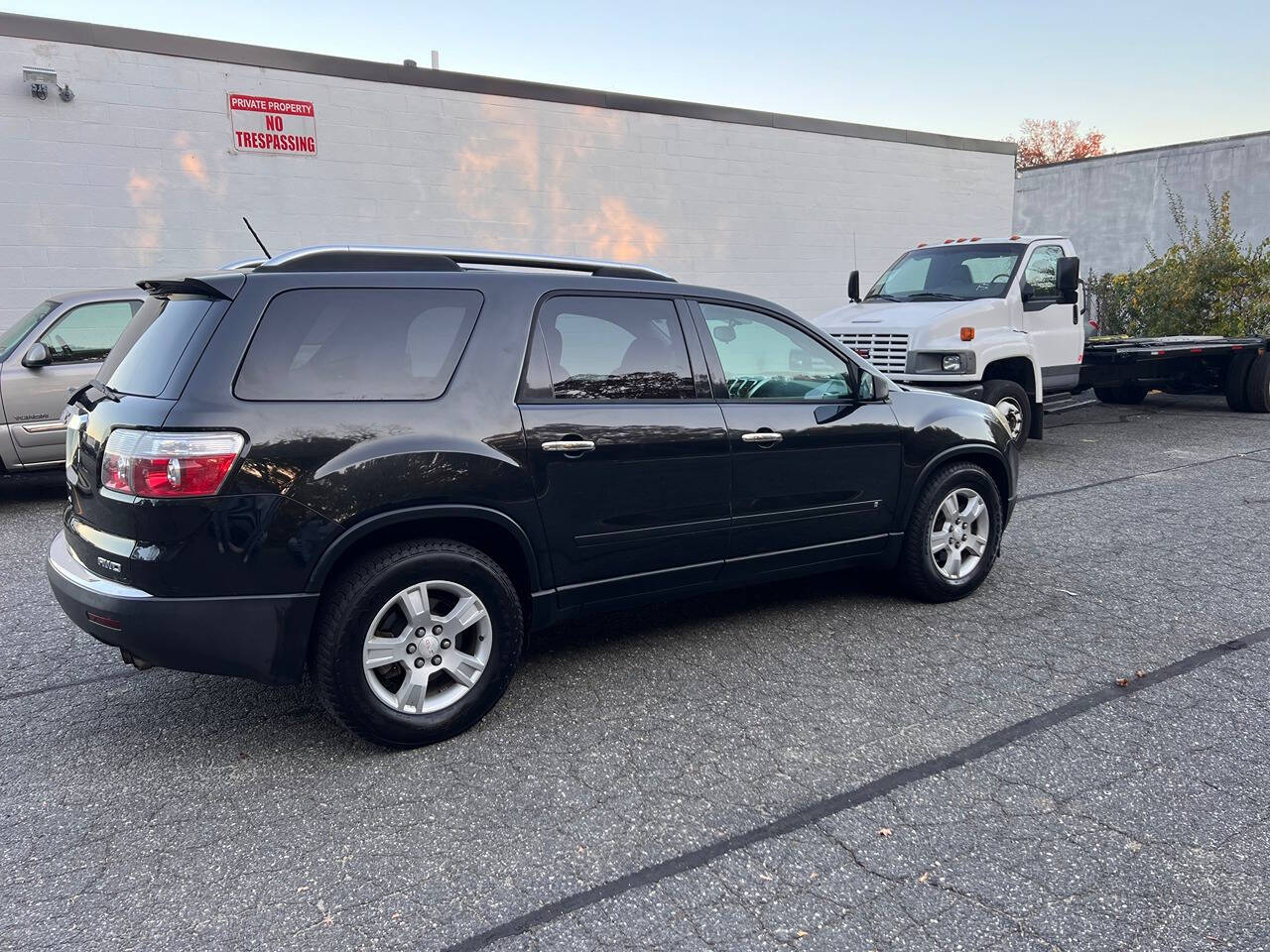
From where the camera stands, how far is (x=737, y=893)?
2707 mm

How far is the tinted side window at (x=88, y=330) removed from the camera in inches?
320

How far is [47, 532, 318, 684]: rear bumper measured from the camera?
10.5 ft

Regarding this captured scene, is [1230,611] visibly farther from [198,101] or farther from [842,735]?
[198,101]

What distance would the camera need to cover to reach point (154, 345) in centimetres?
353

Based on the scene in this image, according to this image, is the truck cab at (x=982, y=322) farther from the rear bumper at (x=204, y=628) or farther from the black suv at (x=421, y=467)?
the rear bumper at (x=204, y=628)

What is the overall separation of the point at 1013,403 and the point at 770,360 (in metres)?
5.70

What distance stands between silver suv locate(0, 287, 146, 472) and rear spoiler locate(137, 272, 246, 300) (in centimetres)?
485

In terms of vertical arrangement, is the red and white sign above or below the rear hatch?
above

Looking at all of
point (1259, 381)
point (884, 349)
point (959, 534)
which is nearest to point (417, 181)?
point (884, 349)

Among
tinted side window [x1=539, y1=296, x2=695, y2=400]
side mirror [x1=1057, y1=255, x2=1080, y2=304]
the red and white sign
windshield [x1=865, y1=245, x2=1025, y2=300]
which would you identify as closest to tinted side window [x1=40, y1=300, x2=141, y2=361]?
the red and white sign

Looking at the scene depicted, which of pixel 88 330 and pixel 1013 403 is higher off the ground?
pixel 88 330

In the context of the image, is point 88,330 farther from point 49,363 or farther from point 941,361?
point 941,361

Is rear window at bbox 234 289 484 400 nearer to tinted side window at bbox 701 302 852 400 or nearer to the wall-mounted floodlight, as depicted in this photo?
tinted side window at bbox 701 302 852 400

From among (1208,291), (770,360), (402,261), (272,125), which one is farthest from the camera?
(1208,291)
